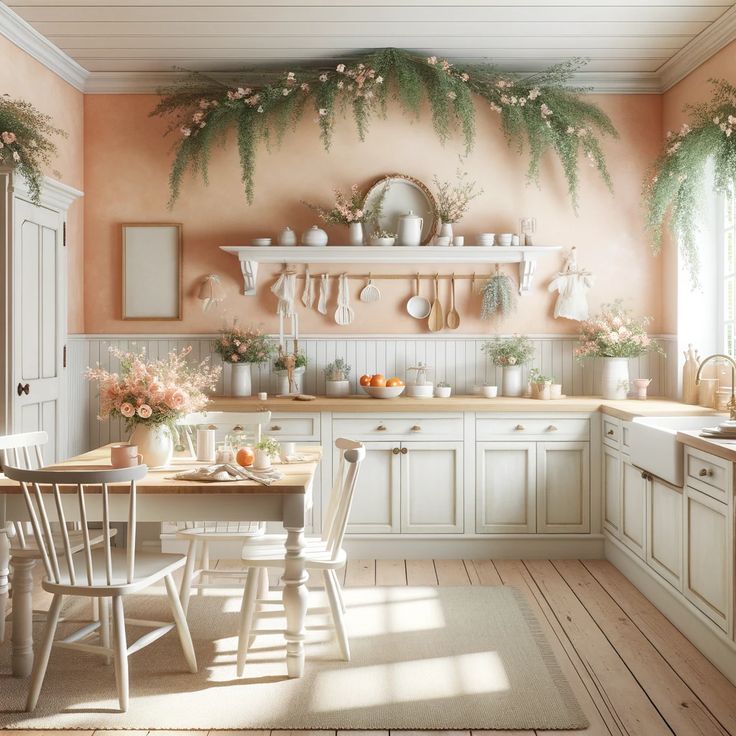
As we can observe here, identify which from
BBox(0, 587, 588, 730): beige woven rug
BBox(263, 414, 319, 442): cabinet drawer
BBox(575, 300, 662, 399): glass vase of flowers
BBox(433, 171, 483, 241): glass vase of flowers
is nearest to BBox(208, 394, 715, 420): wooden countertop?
BBox(263, 414, 319, 442): cabinet drawer

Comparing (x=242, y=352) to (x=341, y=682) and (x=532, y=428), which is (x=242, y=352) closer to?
(x=532, y=428)

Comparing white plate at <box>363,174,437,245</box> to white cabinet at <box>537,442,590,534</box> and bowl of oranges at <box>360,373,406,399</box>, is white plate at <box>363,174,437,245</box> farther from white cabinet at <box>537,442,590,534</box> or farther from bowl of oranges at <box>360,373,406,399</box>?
white cabinet at <box>537,442,590,534</box>

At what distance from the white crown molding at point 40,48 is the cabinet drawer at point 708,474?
3.92m

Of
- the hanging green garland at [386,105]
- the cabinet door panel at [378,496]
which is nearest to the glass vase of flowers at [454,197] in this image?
the hanging green garland at [386,105]

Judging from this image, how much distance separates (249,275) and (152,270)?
0.66 meters

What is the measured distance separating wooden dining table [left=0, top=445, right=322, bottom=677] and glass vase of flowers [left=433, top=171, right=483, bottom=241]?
2.59 metres

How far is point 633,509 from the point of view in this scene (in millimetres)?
4328

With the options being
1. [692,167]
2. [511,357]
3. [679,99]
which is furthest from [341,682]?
[679,99]

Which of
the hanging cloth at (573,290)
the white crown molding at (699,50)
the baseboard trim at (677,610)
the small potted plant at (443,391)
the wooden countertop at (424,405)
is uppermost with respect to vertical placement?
the white crown molding at (699,50)

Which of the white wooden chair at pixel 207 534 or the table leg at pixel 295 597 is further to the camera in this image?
the white wooden chair at pixel 207 534

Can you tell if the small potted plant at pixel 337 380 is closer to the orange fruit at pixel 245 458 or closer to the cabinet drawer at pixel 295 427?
the cabinet drawer at pixel 295 427

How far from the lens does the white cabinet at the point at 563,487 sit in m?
4.87

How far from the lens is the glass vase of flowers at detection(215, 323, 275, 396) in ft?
17.1

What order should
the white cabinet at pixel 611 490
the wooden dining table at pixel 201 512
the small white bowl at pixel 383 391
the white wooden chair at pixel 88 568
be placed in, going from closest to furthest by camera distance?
the white wooden chair at pixel 88 568
the wooden dining table at pixel 201 512
the white cabinet at pixel 611 490
the small white bowl at pixel 383 391
